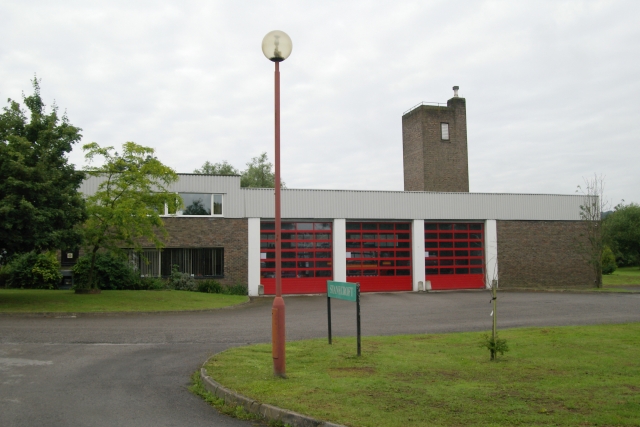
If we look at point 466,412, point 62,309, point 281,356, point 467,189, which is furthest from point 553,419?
point 467,189

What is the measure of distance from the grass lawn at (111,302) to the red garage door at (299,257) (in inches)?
192

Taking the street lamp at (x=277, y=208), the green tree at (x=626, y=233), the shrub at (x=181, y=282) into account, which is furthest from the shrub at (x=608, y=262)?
the street lamp at (x=277, y=208)

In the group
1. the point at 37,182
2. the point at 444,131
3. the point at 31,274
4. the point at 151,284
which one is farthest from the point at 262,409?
the point at 444,131

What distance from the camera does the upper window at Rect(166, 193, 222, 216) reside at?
97.1 feet

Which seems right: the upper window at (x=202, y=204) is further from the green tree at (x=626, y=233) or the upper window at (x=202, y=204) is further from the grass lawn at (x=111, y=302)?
the green tree at (x=626, y=233)

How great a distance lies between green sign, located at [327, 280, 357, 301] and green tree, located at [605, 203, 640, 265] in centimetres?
5668

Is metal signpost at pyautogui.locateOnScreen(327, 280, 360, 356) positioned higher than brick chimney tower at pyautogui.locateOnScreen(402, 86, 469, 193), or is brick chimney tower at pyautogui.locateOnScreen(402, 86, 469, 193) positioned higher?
brick chimney tower at pyautogui.locateOnScreen(402, 86, 469, 193)

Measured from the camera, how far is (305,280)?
3039 cm

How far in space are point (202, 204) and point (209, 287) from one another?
4.35m

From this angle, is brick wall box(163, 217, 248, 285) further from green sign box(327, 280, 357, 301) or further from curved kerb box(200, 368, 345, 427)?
curved kerb box(200, 368, 345, 427)

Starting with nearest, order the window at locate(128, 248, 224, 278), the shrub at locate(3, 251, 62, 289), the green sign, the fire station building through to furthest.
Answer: the green sign, the shrub at locate(3, 251, 62, 289), the window at locate(128, 248, 224, 278), the fire station building

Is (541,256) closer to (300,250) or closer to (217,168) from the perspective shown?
(300,250)

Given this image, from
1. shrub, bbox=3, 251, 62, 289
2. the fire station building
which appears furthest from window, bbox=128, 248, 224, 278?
shrub, bbox=3, 251, 62, 289

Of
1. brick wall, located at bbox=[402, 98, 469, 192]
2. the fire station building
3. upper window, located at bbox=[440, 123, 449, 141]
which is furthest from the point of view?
upper window, located at bbox=[440, 123, 449, 141]
